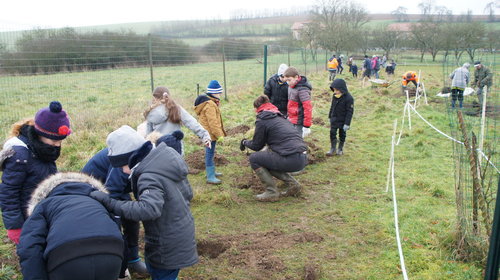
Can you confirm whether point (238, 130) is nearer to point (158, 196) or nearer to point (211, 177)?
point (211, 177)

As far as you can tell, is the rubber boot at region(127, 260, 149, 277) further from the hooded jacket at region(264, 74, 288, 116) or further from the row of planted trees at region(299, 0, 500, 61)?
the row of planted trees at region(299, 0, 500, 61)

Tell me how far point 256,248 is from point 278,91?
3.76 m

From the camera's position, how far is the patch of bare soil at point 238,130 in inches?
370

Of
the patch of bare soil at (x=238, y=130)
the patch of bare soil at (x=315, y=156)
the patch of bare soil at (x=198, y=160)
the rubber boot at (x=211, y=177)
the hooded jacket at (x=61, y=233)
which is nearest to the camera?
the hooded jacket at (x=61, y=233)

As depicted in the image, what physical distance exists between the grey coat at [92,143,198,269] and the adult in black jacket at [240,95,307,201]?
264 centimetres

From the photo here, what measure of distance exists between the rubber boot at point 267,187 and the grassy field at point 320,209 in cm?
12

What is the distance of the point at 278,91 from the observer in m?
7.33

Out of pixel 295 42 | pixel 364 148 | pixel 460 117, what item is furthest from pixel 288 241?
pixel 295 42

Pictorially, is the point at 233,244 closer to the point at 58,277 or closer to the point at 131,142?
the point at 131,142

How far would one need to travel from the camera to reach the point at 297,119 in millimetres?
7184

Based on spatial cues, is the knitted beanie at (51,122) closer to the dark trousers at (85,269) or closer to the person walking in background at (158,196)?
the person walking in background at (158,196)

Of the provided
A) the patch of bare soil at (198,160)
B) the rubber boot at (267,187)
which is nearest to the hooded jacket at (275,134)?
the rubber boot at (267,187)

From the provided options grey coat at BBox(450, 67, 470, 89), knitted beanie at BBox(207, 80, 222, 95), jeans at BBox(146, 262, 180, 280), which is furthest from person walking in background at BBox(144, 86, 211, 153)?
grey coat at BBox(450, 67, 470, 89)

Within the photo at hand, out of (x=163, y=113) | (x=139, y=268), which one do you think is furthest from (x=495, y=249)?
(x=163, y=113)
